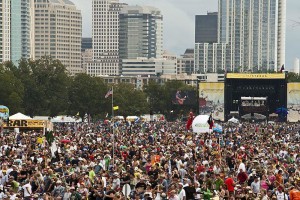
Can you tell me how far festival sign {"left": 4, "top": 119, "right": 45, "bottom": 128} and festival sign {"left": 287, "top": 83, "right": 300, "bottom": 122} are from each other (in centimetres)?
5760

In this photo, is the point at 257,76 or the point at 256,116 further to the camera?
the point at 256,116

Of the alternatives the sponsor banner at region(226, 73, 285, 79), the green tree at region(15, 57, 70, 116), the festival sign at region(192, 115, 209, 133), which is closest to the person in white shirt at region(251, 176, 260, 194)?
the festival sign at region(192, 115, 209, 133)

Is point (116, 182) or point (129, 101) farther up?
point (129, 101)

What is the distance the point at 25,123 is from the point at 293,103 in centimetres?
5931

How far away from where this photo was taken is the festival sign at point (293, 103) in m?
115

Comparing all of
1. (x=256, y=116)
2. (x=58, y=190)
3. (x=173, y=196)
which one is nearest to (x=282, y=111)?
(x=256, y=116)

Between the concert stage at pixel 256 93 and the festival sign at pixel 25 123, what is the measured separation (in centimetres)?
4975

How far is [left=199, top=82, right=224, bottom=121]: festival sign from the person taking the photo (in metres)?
114

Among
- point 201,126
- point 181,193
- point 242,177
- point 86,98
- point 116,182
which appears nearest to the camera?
point 181,193

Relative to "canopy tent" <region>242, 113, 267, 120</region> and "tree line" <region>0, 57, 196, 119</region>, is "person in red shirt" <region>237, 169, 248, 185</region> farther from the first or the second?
"tree line" <region>0, 57, 196, 119</region>

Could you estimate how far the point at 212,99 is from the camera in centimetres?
11600

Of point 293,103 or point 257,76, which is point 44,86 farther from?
point 257,76

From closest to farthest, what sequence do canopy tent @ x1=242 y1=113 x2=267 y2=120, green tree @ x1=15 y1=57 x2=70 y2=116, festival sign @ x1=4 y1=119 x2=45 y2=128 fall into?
1. festival sign @ x1=4 y1=119 x2=45 y2=128
2. canopy tent @ x1=242 y1=113 x2=267 y2=120
3. green tree @ x1=15 y1=57 x2=70 y2=116

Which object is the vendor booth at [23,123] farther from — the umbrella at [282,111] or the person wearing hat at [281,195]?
the umbrella at [282,111]
